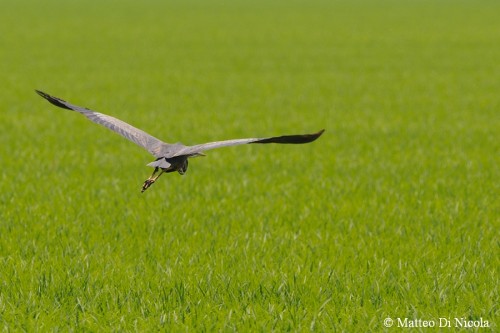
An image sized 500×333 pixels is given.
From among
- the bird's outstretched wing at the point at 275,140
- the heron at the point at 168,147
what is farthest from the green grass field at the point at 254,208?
the bird's outstretched wing at the point at 275,140

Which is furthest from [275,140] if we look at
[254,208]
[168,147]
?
[254,208]

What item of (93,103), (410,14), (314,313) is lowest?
(314,313)

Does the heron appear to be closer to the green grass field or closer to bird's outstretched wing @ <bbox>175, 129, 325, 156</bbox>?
bird's outstretched wing @ <bbox>175, 129, 325, 156</bbox>

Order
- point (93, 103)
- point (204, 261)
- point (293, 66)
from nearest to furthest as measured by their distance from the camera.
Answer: point (204, 261)
point (93, 103)
point (293, 66)

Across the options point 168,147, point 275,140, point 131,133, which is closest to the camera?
point 275,140

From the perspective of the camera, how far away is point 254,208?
10.5 metres

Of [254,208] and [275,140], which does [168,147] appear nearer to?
[275,140]

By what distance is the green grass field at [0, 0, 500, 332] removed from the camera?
6.68m

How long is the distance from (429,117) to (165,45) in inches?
1060

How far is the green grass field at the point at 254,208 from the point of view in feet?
21.9

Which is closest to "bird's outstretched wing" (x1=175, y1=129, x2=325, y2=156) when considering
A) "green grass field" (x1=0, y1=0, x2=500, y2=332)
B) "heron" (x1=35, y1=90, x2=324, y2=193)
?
"heron" (x1=35, y1=90, x2=324, y2=193)

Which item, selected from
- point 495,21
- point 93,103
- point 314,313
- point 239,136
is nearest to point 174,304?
point 314,313

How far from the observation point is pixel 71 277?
7.25 metres

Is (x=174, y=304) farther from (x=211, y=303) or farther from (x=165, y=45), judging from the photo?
(x=165, y=45)
